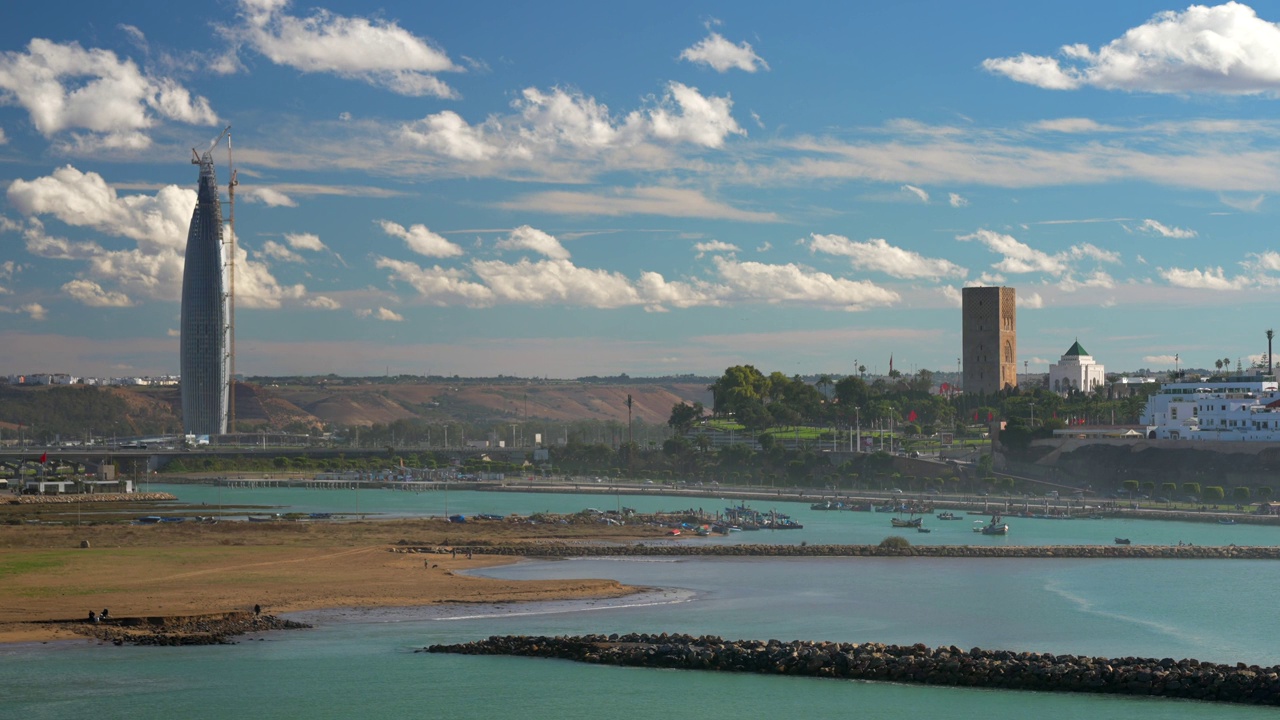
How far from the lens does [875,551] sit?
74.4 m

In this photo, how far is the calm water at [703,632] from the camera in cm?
3609

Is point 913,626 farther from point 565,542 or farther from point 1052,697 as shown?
point 565,542

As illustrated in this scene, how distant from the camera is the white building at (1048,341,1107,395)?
7343 inches

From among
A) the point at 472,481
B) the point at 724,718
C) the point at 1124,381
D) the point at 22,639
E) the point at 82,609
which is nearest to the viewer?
the point at 724,718

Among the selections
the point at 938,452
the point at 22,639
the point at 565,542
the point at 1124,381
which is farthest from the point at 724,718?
the point at 1124,381

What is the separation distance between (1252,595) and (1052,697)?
2455cm

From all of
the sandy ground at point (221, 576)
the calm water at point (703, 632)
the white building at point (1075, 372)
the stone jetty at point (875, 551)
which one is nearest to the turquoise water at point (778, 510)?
the stone jetty at point (875, 551)

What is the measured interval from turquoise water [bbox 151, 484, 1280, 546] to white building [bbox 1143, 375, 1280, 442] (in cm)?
2418

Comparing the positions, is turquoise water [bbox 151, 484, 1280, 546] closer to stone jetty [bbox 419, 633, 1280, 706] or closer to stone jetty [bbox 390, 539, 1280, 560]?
stone jetty [bbox 390, 539, 1280, 560]

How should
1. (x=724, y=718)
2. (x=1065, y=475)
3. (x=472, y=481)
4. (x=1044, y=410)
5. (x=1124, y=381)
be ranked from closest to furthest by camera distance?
(x=724, y=718) < (x=1065, y=475) < (x=1044, y=410) < (x=472, y=481) < (x=1124, y=381)

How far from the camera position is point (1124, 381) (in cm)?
18138

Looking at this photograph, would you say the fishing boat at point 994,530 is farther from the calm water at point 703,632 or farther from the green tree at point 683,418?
the green tree at point 683,418

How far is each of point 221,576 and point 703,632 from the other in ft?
69.6

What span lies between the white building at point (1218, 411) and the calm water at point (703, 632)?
1926 inches
